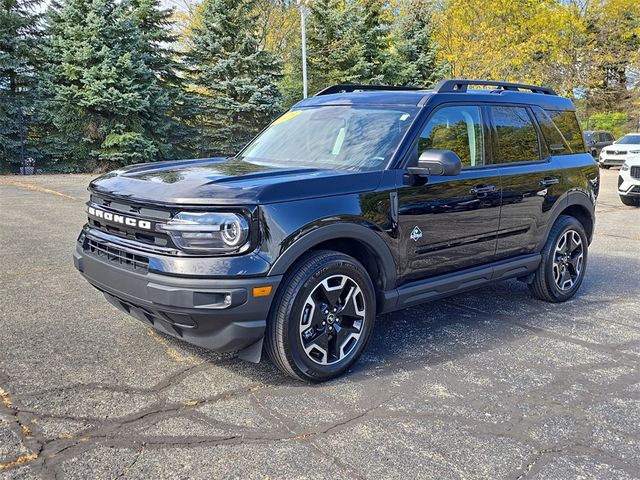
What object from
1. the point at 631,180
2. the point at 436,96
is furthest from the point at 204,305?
the point at 631,180

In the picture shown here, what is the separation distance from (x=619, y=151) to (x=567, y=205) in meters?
20.9

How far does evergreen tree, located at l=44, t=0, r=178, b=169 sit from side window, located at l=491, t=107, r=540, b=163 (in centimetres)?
1537

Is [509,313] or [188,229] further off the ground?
[188,229]

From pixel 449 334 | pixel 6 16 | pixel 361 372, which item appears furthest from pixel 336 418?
pixel 6 16

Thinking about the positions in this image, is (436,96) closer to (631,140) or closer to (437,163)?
(437,163)

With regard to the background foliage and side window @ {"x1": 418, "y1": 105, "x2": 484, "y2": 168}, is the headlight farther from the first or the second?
the background foliage

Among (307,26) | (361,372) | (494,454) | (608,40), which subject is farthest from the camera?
(608,40)

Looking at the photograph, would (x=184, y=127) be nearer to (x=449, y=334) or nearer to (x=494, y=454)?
(x=449, y=334)

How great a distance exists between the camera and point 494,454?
9.37ft

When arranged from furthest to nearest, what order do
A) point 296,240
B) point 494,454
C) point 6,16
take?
point 6,16
point 296,240
point 494,454

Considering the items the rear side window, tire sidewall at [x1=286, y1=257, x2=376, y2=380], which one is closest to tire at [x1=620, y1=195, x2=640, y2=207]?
the rear side window

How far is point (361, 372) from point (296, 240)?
3.38 feet

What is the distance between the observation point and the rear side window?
550 cm

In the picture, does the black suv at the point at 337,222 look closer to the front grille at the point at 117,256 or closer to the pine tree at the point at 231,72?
the front grille at the point at 117,256
